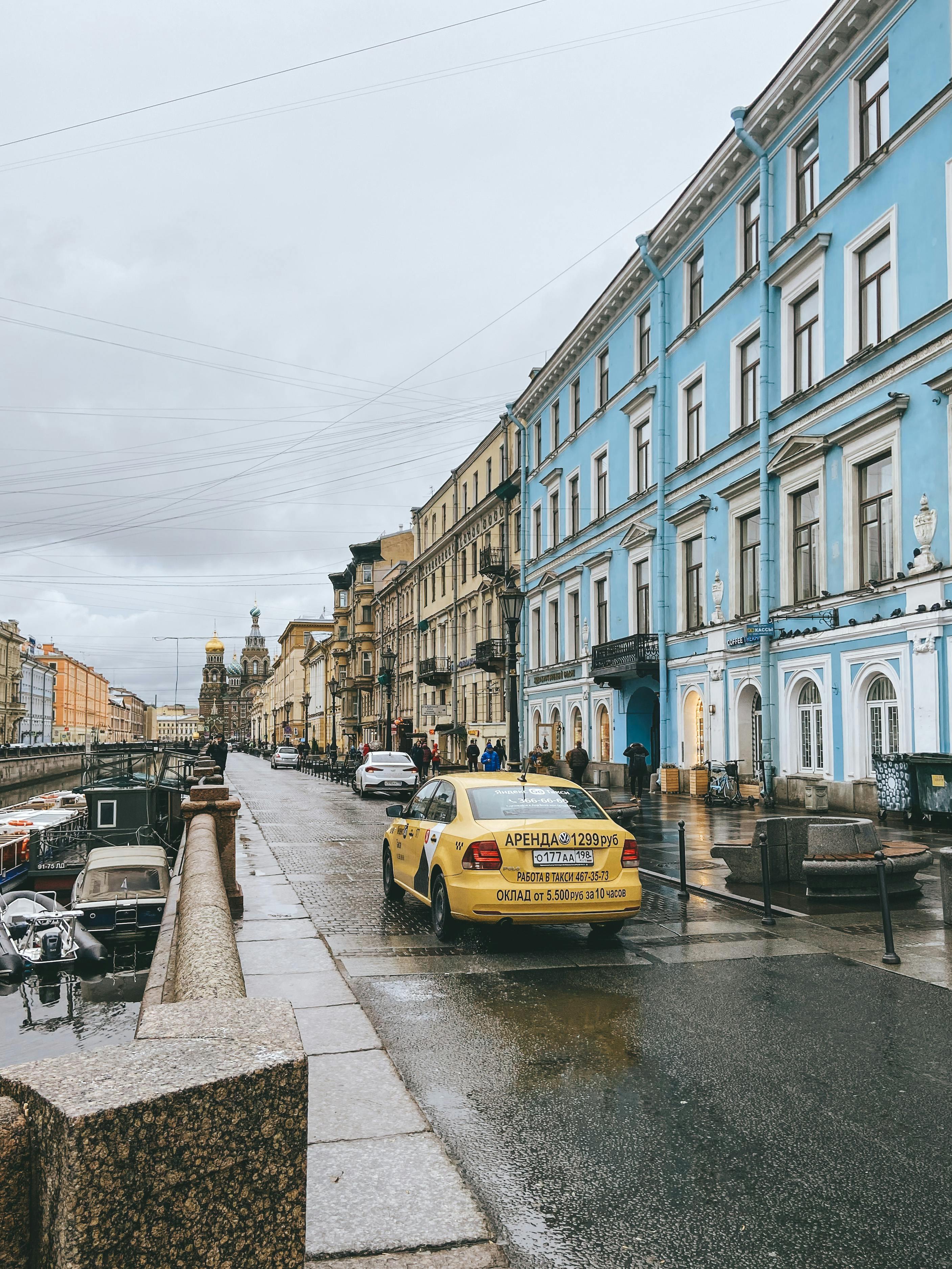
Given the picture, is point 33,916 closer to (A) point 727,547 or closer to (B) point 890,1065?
(B) point 890,1065

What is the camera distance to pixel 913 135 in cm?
1938

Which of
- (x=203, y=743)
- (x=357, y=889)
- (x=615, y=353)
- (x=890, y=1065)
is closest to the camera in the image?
(x=890, y=1065)

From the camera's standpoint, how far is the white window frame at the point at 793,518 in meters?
22.0

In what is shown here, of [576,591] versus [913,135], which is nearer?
[913,135]

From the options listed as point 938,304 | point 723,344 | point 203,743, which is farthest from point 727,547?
point 203,743

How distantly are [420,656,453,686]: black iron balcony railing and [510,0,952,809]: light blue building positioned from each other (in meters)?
21.0

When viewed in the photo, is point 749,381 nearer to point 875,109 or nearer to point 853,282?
point 853,282

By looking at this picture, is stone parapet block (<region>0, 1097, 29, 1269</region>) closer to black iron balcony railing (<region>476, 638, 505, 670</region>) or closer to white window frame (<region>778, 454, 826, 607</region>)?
white window frame (<region>778, 454, 826, 607</region>)

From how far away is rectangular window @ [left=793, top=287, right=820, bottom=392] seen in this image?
22.8m

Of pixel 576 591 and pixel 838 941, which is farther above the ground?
pixel 576 591

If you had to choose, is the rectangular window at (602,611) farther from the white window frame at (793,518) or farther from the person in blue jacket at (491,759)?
the white window frame at (793,518)

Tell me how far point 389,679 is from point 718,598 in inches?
1924

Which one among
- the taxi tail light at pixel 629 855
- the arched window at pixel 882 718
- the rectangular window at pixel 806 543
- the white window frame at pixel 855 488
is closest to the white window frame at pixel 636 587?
the rectangular window at pixel 806 543

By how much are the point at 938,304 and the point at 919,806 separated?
8.90m
